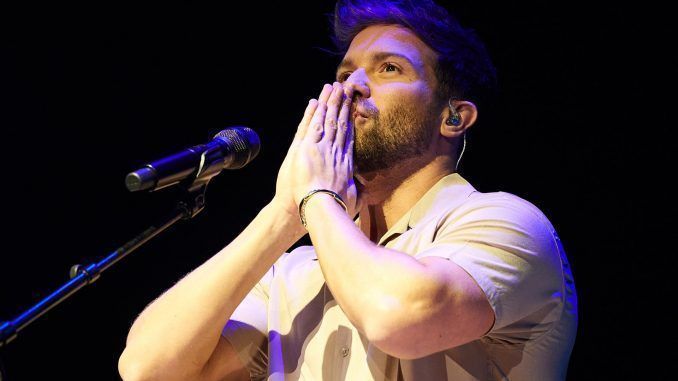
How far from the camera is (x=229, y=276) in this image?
6.33 feet

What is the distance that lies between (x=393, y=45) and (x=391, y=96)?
0.26 meters

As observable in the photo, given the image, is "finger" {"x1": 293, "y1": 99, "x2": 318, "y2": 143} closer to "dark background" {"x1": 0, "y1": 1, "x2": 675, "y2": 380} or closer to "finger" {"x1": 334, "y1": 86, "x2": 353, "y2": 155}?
"finger" {"x1": 334, "y1": 86, "x2": 353, "y2": 155}

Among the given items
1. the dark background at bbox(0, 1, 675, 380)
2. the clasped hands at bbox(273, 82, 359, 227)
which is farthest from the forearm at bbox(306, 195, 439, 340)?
the dark background at bbox(0, 1, 675, 380)

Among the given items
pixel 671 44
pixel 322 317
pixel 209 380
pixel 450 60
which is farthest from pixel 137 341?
pixel 671 44

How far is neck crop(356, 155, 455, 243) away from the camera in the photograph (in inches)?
93.0

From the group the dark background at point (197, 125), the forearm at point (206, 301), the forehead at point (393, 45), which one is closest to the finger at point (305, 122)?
the forearm at point (206, 301)

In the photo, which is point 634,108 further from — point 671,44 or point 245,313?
point 245,313

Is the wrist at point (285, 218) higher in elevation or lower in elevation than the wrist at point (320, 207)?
lower

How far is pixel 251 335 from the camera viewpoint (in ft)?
7.34

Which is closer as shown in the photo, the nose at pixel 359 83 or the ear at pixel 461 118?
the nose at pixel 359 83

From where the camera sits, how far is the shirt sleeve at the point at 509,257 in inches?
64.2

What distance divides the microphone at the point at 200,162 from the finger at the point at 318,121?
162mm

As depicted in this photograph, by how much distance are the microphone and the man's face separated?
0.43 m

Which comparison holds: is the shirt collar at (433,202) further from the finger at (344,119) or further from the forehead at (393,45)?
the forehead at (393,45)
